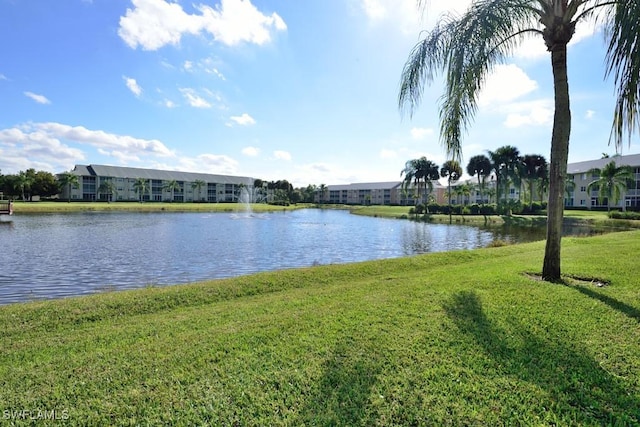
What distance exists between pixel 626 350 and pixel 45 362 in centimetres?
729

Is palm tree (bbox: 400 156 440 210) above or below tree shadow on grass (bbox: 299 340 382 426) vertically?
above

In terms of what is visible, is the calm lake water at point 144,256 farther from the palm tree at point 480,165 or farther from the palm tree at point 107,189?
the palm tree at point 107,189

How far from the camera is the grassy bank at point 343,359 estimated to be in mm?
3230

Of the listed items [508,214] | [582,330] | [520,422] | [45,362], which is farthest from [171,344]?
[508,214]

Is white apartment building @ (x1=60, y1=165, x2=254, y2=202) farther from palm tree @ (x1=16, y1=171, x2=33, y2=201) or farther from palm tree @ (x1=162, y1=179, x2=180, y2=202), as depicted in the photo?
palm tree @ (x1=16, y1=171, x2=33, y2=201)

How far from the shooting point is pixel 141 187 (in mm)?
95750

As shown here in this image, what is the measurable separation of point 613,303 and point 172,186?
107867mm

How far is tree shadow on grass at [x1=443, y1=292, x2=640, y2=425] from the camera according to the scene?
319 centimetres

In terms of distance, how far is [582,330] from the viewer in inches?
194

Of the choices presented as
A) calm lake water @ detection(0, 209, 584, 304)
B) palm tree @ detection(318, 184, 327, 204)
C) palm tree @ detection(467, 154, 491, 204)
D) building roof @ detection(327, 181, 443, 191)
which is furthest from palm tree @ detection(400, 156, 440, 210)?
palm tree @ detection(318, 184, 327, 204)

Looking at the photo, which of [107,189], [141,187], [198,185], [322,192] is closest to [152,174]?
[141,187]

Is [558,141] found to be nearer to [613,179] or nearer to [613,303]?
[613,303]

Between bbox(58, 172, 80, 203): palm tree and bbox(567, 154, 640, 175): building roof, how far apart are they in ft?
347

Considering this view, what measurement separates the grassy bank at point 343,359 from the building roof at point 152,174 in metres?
99.6
